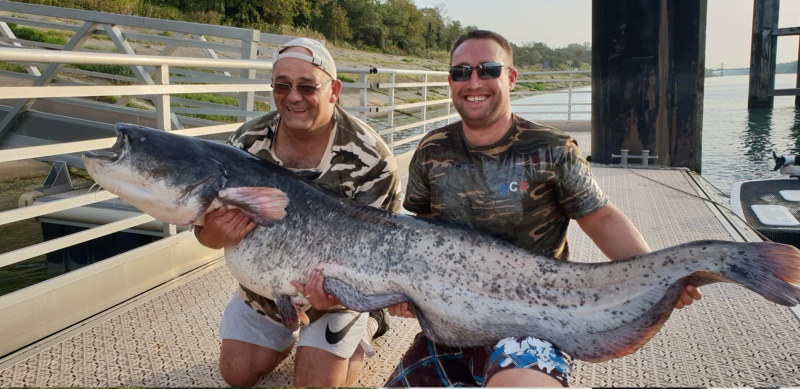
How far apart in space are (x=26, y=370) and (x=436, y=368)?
1973 millimetres

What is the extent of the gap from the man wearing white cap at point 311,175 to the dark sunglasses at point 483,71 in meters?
0.71

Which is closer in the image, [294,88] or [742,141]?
[294,88]

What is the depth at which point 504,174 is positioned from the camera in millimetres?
2725

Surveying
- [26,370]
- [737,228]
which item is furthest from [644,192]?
[26,370]

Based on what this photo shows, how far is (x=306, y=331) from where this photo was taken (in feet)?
10.7

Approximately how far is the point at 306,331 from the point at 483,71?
4.99 ft

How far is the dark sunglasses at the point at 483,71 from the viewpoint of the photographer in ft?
8.86

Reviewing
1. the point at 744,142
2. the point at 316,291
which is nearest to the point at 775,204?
the point at 316,291

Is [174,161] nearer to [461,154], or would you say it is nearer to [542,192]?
[461,154]

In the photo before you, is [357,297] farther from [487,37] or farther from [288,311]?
[487,37]

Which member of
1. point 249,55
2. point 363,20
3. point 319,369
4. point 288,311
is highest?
point 363,20

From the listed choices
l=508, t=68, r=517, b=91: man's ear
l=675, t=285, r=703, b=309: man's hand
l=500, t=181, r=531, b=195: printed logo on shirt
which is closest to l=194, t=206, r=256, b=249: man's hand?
l=500, t=181, r=531, b=195: printed logo on shirt

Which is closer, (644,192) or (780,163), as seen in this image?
(644,192)

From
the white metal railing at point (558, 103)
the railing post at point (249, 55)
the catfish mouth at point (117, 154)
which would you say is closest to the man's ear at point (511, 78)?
the catfish mouth at point (117, 154)
